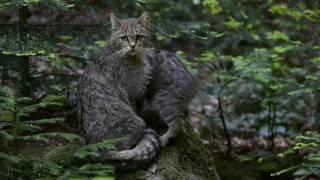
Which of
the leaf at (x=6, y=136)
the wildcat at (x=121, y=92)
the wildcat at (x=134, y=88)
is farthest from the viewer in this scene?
the wildcat at (x=134, y=88)

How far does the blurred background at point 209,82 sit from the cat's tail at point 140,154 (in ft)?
2.08

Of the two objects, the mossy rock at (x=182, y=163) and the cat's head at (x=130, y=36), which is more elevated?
the cat's head at (x=130, y=36)

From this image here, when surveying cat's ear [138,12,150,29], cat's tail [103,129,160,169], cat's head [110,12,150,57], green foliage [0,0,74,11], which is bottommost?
cat's tail [103,129,160,169]

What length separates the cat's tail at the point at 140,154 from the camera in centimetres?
501

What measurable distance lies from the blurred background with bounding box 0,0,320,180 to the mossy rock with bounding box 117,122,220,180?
0.92 m

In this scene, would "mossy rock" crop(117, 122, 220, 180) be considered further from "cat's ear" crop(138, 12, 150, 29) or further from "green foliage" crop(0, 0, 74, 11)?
"green foliage" crop(0, 0, 74, 11)

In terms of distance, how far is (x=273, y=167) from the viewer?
24.4 ft

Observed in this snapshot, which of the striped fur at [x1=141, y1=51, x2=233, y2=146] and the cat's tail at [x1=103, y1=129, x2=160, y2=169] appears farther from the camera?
the striped fur at [x1=141, y1=51, x2=233, y2=146]

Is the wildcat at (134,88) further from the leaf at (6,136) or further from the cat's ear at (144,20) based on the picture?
the leaf at (6,136)

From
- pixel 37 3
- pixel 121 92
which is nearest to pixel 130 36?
pixel 121 92

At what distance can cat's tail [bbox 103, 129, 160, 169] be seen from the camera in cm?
501

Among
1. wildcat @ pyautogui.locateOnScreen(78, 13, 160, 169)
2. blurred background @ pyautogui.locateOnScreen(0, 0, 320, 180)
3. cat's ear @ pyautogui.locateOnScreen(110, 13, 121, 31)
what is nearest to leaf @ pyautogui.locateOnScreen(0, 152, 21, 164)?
blurred background @ pyautogui.locateOnScreen(0, 0, 320, 180)

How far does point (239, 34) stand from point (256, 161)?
8.92 feet

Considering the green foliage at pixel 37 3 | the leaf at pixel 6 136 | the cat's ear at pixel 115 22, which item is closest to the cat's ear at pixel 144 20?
the cat's ear at pixel 115 22
